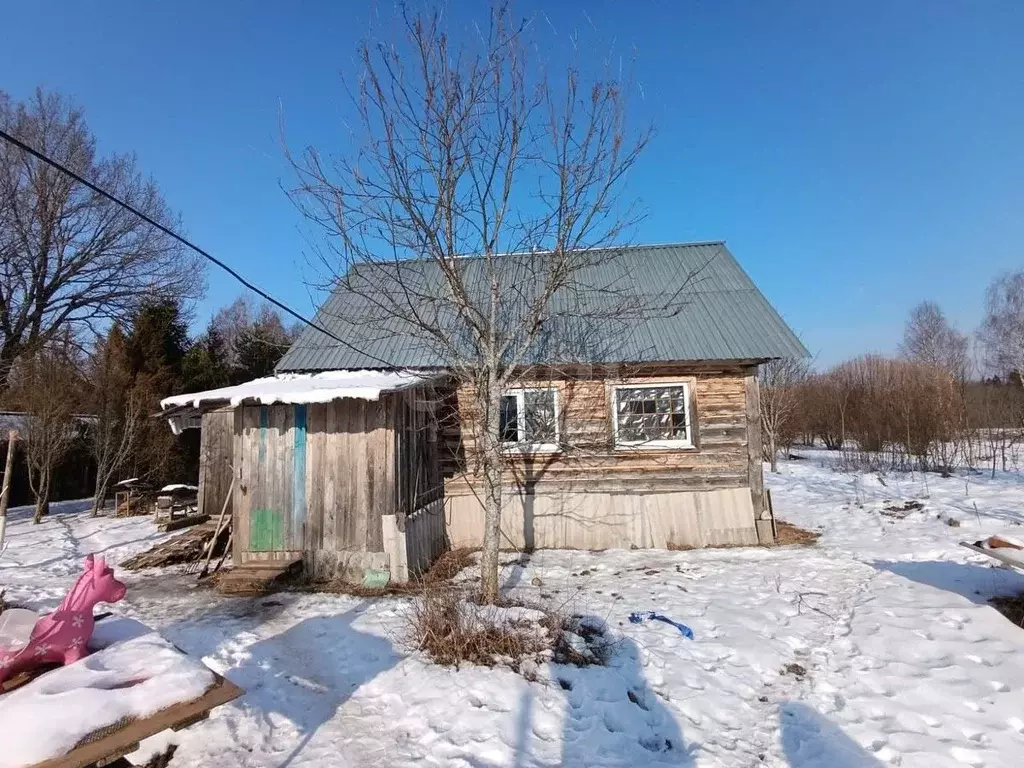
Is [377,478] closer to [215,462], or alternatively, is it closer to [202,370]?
[215,462]

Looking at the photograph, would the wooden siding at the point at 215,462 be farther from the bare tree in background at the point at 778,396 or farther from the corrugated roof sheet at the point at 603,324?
the bare tree in background at the point at 778,396

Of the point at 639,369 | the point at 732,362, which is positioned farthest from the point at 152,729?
the point at 732,362

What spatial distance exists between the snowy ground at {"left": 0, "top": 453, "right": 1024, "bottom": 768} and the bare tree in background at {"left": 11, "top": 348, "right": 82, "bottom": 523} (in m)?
6.92

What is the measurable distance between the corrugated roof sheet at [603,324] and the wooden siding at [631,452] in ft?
1.62

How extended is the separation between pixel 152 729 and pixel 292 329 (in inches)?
1503

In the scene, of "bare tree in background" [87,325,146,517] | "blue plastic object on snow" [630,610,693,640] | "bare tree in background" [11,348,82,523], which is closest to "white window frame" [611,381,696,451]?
"blue plastic object on snow" [630,610,693,640]

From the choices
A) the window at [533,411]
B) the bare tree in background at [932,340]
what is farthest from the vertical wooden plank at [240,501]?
the bare tree in background at [932,340]

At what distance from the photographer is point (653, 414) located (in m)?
9.98

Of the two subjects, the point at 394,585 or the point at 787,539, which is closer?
the point at 394,585

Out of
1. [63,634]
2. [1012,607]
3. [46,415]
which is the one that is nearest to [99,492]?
[46,415]

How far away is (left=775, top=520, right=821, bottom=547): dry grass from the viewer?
9609mm

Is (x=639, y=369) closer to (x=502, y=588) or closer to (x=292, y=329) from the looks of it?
(x=502, y=588)

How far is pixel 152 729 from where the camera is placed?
245 cm

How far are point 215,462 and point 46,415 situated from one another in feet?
16.3
